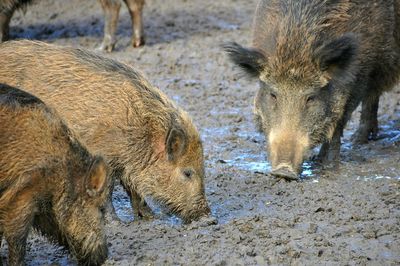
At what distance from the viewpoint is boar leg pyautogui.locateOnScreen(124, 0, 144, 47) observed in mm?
10617

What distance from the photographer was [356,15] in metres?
6.91

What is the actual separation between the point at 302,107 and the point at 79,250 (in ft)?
8.23

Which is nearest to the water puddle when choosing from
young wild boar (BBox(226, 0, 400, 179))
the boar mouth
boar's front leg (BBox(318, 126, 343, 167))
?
boar's front leg (BBox(318, 126, 343, 167))

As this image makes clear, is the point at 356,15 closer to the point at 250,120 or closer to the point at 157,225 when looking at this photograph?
the point at 250,120

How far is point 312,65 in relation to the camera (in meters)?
6.64

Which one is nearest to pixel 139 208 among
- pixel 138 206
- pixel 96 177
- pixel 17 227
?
pixel 138 206

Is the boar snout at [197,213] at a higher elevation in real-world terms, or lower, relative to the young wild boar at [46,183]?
lower

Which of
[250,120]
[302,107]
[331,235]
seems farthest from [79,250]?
[250,120]

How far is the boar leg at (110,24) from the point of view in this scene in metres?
10.5

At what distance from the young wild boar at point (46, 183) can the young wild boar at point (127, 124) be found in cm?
82

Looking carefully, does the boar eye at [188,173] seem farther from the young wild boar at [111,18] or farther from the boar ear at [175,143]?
the young wild boar at [111,18]

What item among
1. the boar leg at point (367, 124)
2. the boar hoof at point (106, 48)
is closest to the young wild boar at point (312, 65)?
the boar leg at point (367, 124)

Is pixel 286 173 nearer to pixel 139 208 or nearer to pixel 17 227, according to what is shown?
pixel 139 208

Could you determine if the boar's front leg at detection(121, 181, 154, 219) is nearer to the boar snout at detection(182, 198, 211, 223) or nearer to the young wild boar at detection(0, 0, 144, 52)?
the boar snout at detection(182, 198, 211, 223)
